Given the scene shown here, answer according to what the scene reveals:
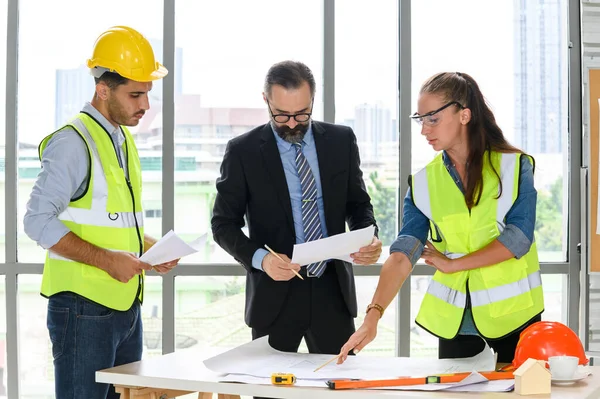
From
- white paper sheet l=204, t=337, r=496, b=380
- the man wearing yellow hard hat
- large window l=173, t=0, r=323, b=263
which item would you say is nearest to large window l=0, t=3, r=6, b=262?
large window l=173, t=0, r=323, b=263

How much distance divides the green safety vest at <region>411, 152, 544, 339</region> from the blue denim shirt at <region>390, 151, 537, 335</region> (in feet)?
0.08

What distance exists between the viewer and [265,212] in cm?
280

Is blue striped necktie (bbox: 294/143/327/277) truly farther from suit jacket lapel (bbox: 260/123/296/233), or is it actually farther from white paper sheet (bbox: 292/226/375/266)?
white paper sheet (bbox: 292/226/375/266)

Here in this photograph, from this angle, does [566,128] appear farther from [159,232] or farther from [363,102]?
[159,232]

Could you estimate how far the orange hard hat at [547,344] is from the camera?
1.96 m

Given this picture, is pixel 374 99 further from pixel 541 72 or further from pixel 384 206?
pixel 541 72

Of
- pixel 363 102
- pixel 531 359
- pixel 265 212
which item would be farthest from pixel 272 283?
pixel 363 102

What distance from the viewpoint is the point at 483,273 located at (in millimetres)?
2393

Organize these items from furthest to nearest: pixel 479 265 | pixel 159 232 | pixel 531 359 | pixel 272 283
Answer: pixel 159 232 < pixel 272 283 < pixel 479 265 < pixel 531 359

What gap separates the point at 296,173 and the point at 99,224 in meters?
0.78

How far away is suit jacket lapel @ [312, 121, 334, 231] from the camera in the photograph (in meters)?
2.82

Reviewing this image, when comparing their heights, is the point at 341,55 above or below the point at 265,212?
above

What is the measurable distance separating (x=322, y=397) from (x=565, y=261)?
8.80 ft

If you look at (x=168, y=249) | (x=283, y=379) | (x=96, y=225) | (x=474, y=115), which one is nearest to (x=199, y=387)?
(x=283, y=379)
